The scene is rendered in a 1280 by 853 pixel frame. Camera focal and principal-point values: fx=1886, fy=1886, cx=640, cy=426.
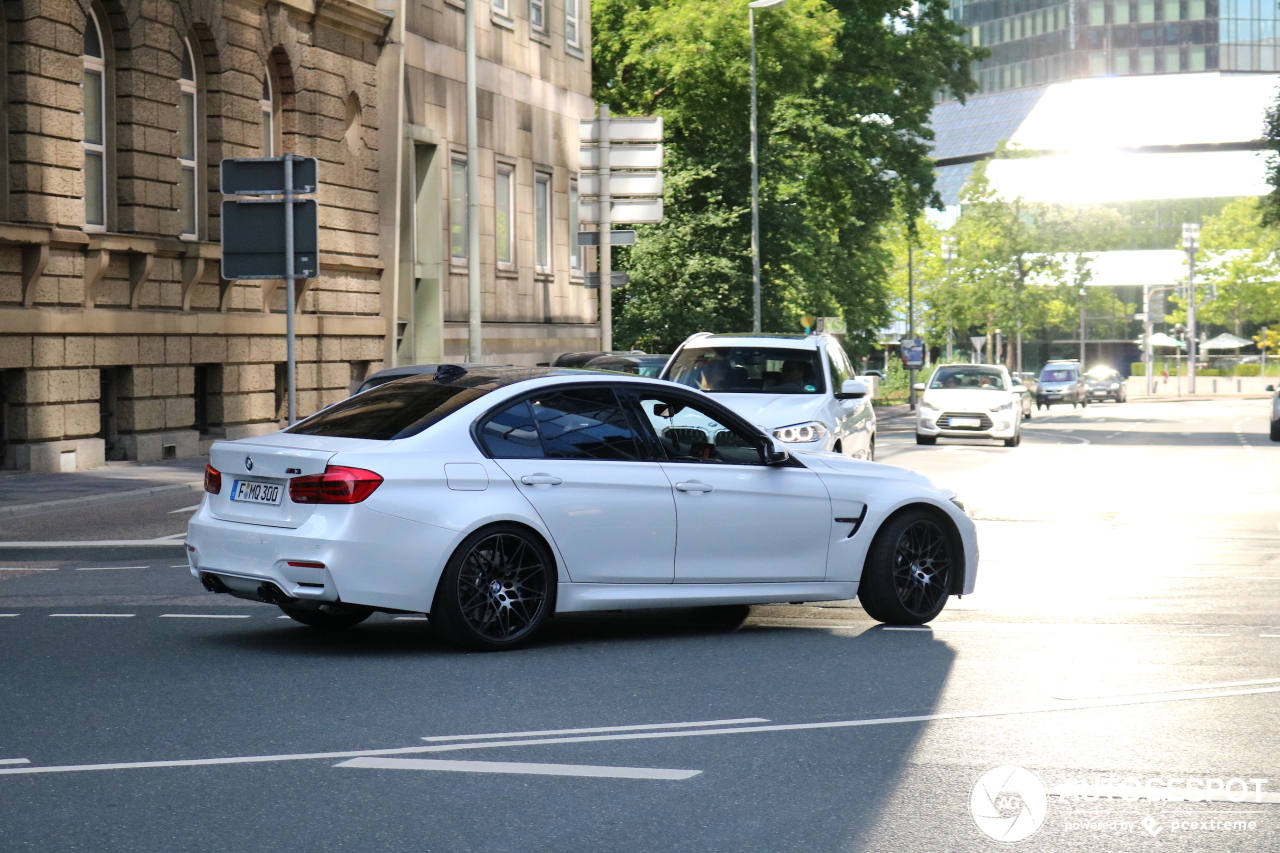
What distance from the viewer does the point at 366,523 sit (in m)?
8.51

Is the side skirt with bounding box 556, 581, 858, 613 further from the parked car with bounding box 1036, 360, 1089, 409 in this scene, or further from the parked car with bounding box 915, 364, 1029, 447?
the parked car with bounding box 1036, 360, 1089, 409

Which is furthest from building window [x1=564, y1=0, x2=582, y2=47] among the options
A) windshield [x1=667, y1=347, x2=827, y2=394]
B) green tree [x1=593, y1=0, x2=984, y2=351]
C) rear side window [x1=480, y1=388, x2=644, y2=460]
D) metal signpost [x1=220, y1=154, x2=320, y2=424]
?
rear side window [x1=480, y1=388, x2=644, y2=460]

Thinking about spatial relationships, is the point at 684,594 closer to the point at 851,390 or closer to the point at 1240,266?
the point at 851,390

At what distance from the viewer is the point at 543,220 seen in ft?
132

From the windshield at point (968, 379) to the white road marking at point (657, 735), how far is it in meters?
27.1

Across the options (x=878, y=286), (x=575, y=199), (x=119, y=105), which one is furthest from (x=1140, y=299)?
(x=119, y=105)

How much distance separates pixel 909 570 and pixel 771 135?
129 feet

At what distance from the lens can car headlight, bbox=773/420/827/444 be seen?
55.4 ft

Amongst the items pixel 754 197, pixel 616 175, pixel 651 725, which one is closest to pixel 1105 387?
pixel 754 197

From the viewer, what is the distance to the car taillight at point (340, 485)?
852 centimetres

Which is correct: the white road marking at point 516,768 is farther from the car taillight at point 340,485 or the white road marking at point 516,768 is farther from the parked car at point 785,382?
the parked car at point 785,382

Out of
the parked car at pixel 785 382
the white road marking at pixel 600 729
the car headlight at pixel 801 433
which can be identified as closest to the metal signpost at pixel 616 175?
the parked car at pixel 785 382

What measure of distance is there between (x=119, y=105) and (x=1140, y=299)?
98.5 meters

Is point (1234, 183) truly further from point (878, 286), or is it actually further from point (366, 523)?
point (366, 523)
